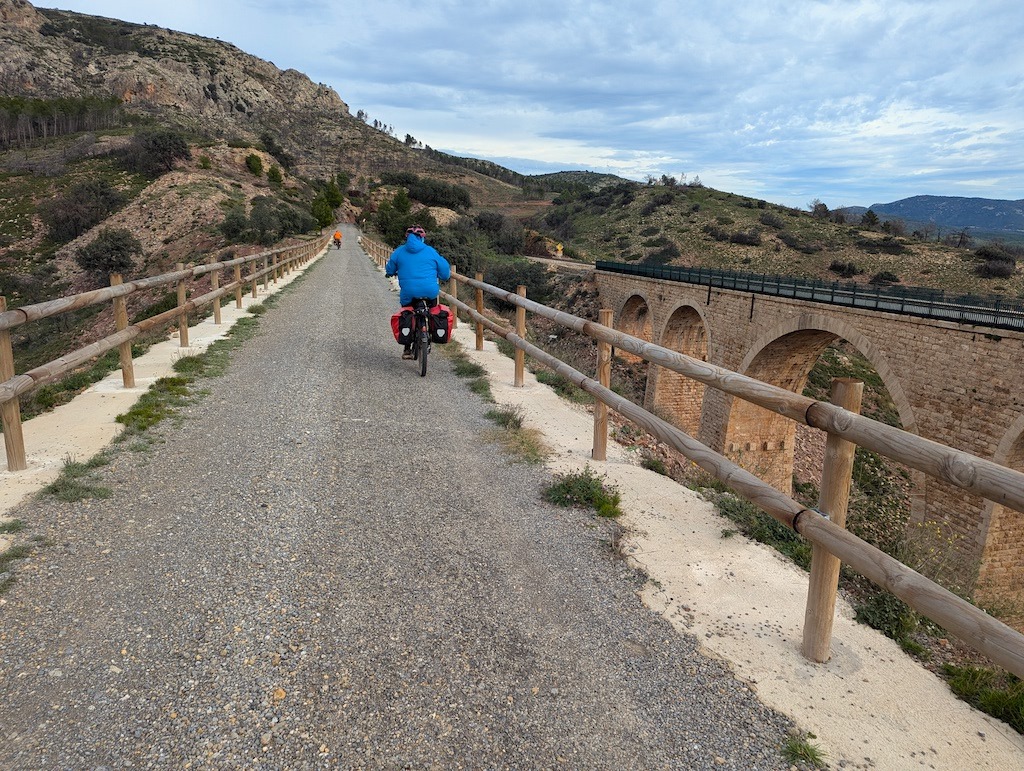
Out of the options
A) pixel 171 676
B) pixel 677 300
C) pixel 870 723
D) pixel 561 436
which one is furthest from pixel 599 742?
pixel 677 300

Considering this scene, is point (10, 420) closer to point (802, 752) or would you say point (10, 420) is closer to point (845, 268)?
point (802, 752)

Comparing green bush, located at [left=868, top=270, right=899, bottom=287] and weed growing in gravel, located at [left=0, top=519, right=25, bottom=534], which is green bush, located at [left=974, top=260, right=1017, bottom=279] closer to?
green bush, located at [left=868, top=270, right=899, bottom=287]

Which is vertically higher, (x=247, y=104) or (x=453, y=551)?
(x=247, y=104)

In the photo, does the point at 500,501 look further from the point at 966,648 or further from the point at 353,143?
the point at 353,143

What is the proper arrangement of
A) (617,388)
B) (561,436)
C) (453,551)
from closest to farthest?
(453,551) → (561,436) → (617,388)

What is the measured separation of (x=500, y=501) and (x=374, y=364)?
4.83 metres

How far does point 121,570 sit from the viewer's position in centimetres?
313

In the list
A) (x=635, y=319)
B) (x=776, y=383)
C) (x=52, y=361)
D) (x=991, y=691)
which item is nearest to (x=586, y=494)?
(x=991, y=691)

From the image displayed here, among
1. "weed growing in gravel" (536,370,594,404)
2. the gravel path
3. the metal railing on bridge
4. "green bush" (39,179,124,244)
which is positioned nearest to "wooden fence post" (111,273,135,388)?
the gravel path

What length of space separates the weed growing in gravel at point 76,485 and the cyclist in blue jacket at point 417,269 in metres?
4.35

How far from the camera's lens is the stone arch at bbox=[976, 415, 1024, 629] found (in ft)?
42.6

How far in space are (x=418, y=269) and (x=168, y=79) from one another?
11551cm

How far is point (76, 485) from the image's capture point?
13.3ft

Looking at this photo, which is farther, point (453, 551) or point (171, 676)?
point (453, 551)
